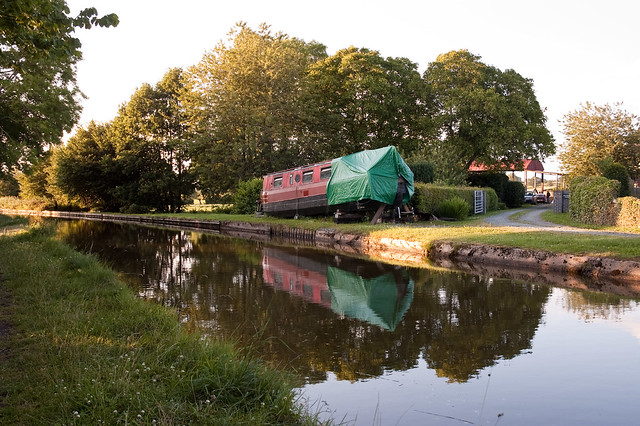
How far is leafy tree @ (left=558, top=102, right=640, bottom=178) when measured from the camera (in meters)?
36.1

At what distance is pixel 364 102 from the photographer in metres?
35.2

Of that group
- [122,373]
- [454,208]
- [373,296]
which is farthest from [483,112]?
[122,373]

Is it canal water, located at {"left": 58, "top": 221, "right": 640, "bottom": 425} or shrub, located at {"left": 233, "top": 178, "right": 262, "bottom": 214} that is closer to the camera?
canal water, located at {"left": 58, "top": 221, "right": 640, "bottom": 425}

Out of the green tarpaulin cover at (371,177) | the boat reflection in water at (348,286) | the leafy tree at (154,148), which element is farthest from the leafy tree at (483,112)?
the boat reflection in water at (348,286)

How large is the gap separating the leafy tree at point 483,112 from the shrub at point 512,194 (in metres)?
2.29

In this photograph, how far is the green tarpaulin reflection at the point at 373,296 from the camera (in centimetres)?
774

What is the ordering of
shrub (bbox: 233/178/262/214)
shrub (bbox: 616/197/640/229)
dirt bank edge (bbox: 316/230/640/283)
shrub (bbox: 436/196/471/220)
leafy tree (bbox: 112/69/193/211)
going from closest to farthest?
1. dirt bank edge (bbox: 316/230/640/283)
2. shrub (bbox: 616/197/640/229)
3. shrub (bbox: 436/196/471/220)
4. shrub (bbox: 233/178/262/214)
5. leafy tree (bbox: 112/69/193/211)

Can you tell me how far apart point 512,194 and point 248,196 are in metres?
20.1

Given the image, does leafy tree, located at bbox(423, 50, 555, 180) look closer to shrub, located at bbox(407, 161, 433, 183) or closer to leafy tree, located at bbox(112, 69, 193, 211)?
shrub, located at bbox(407, 161, 433, 183)

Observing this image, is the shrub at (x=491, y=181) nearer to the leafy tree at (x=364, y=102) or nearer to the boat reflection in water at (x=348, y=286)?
the leafy tree at (x=364, y=102)

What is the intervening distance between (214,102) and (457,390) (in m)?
31.6

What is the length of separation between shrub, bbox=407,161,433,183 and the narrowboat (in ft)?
20.4

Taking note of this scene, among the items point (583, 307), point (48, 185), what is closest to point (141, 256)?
point (583, 307)

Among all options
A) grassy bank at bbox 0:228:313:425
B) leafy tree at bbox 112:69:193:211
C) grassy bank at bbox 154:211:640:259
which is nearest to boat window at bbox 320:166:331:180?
grassy bank at bbox 154:211:640:259
